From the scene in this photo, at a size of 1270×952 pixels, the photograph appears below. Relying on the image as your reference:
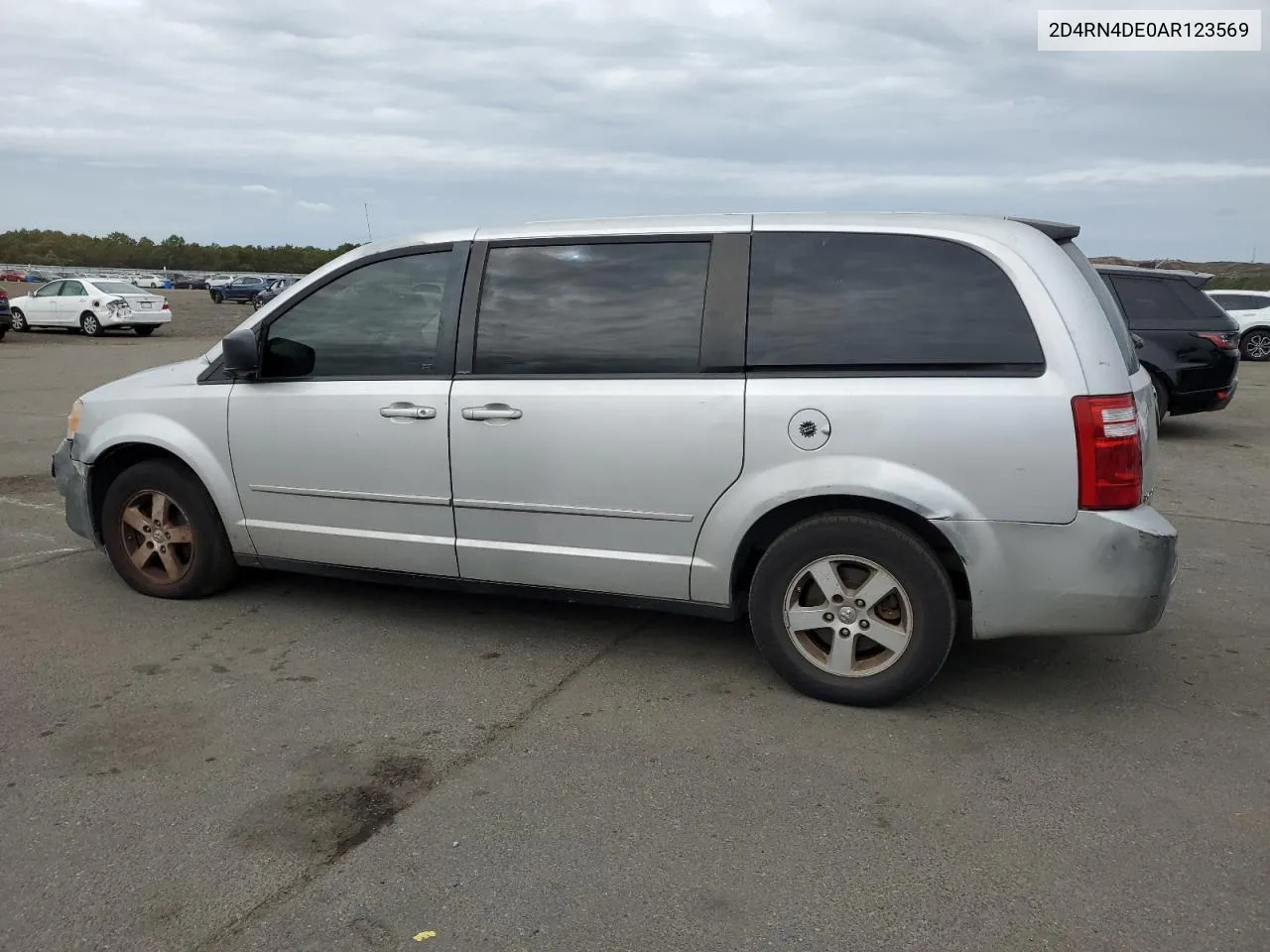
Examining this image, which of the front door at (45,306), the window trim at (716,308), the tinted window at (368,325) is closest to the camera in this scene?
the window trim at (716,308)

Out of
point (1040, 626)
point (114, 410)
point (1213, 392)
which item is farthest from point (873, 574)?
point (1213, 392)

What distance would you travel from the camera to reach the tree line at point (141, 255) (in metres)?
115

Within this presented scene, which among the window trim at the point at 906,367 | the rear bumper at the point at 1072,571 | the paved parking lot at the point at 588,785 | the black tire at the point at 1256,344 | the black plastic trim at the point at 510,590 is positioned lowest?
the black tire at the point at 1256,344

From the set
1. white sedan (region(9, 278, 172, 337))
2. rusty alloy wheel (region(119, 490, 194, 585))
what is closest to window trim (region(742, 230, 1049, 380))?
rusty alloy wheel (region(119, 490, 194, 585))

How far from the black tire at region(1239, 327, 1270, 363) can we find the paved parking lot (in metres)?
21.6

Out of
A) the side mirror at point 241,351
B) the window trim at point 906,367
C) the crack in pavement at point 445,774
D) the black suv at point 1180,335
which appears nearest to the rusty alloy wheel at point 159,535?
the side mirror at point 241,351

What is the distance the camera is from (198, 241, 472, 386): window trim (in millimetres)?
4418

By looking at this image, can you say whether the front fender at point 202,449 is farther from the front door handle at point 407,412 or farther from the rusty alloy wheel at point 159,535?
the front door handle at point 407,412

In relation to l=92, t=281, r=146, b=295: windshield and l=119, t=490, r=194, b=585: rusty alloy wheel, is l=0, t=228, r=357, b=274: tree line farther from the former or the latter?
l=119, t=490, r=194, b=585: rusty alloy wheel

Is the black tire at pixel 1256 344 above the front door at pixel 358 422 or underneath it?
underneath

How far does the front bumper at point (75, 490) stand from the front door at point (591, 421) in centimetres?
213

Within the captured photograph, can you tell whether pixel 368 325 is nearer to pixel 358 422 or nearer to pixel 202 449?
pixel 358 422

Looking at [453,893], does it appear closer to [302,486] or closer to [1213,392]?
[302,486]

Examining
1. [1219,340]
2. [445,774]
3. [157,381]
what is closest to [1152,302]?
[1219,340]
